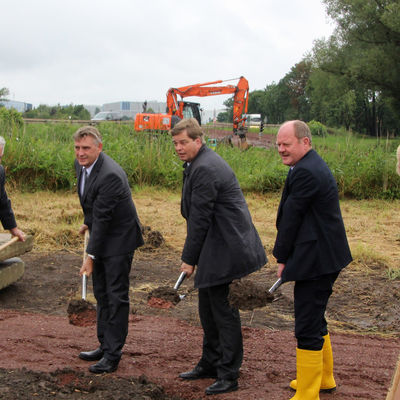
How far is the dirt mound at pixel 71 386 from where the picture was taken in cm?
353

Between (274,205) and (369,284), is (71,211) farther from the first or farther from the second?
(369,284)

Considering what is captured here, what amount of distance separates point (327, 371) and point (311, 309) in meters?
0.64

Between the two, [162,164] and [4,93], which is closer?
[162,164]

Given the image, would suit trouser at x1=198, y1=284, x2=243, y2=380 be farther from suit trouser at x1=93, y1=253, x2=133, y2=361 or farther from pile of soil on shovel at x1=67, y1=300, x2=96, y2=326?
pile of soil on shovel at x1=67, y1=300, x2=96, y2=326

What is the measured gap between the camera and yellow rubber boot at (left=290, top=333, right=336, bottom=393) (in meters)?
3.72

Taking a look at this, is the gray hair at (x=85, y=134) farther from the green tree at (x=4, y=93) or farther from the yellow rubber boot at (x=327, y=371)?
the green tree at (x=4, y=93)

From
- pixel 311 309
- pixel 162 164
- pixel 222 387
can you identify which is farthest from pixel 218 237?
pixel 162 164

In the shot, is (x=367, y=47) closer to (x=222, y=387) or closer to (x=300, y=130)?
(x=300, y=130)

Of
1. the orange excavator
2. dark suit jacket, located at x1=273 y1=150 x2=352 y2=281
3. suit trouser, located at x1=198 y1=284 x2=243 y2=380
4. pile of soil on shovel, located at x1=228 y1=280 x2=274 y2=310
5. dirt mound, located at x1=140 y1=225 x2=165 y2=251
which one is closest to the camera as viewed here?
dark suit jacket, located at x1=273 y1=150 x2=352 y2=281

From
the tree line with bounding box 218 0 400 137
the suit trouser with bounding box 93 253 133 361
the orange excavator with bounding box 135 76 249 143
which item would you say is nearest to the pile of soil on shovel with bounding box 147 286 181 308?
the suit trouser with bounding box 93 253 133 361

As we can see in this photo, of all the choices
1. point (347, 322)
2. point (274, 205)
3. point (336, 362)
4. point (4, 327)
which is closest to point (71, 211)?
point (274, 205)

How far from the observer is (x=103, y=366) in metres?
4.04

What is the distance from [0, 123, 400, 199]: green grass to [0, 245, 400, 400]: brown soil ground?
6.05m

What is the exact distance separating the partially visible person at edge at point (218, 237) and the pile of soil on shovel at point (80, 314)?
1.15 meters
